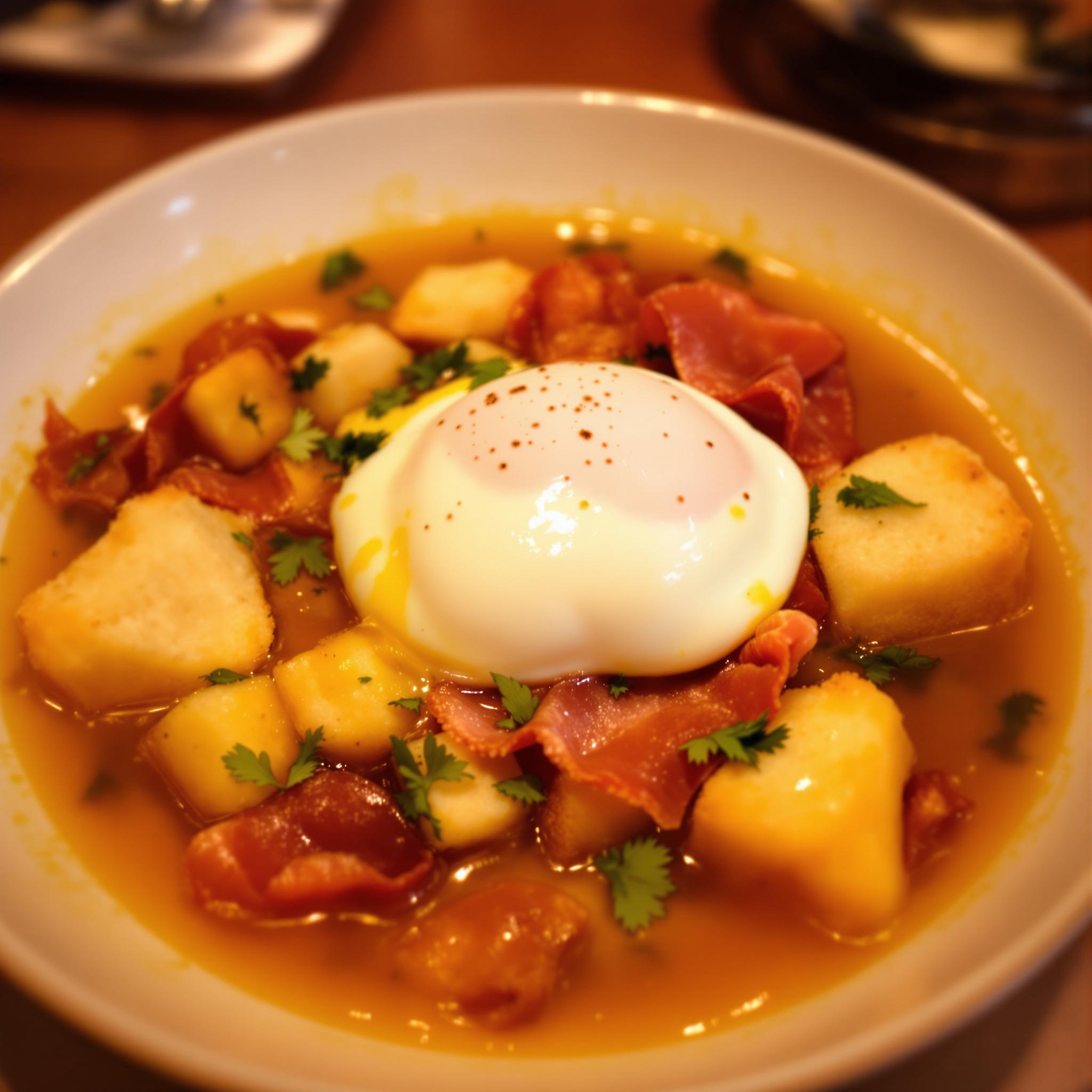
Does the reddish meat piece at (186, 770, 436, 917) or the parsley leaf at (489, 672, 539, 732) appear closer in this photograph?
the reddish meat piece at (186, 770, 436, 917)

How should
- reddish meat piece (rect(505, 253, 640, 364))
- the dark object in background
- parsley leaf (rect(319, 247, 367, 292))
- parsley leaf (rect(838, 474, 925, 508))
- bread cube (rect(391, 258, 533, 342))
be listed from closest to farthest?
1. parsley leaf (rect(838, 474, 925, 508))
2. reddish meat piece (rect(505, 253, 640, 364))
3. bread cube (rect(391, 258, 533, 342))
4. parsley leaf (rect(319, 247, 367, 292))
5. the dark object in background

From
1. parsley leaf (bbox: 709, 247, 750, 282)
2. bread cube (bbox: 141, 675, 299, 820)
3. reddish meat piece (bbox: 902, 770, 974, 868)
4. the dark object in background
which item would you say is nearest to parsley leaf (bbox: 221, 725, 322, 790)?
bread cube (bbox: 141, 675, 299, 820)

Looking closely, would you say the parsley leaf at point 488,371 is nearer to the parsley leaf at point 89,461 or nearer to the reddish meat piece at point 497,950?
the parsley leaf at point 89,461

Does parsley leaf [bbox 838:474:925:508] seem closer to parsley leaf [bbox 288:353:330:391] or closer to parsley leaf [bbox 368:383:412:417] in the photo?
parsley leaf [bbox 368:383:412:417]

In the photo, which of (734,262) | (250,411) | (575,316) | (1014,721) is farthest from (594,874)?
(734,262)

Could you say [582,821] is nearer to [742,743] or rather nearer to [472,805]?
[472,805]
